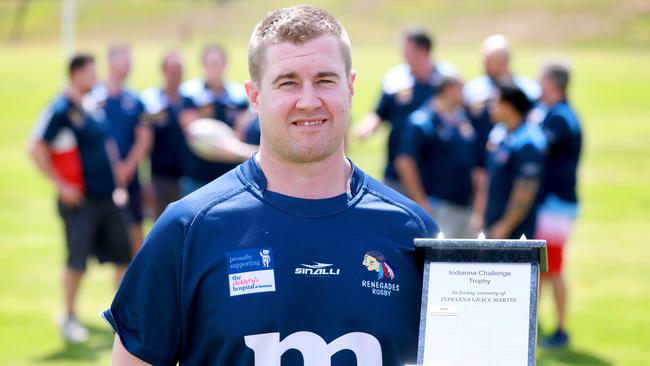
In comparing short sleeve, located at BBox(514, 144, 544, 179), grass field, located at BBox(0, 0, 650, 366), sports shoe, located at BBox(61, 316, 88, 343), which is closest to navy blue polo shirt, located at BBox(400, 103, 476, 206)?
short sleeve, located at BBox(514, 144, 544, 179)

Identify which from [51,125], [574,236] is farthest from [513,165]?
[574,236]

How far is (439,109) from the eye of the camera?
33.2 ft

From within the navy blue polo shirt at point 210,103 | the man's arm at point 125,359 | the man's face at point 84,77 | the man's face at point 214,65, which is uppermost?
the man's face at point 214,65

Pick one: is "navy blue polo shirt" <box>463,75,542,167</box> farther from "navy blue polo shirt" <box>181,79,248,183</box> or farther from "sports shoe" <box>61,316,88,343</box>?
"sports shoe" <box>61,316,88,343</box>

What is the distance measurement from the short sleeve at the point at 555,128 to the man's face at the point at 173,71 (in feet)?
13.5

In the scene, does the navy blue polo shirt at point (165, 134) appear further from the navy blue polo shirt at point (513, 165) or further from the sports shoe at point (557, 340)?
the sports shoe at point (557, 340)

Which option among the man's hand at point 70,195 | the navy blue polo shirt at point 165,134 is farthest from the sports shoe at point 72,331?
the navy blue polo shirt at point 165,134

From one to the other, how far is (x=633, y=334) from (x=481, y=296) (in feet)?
23.9

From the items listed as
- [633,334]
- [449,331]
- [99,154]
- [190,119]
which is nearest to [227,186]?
[449,331]

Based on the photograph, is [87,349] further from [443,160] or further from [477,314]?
[477,314]

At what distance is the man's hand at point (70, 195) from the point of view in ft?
31.0

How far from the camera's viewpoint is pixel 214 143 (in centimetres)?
991

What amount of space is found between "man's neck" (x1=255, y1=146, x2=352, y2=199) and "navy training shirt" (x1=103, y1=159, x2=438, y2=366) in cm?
3

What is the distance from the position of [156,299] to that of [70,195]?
263 inches
